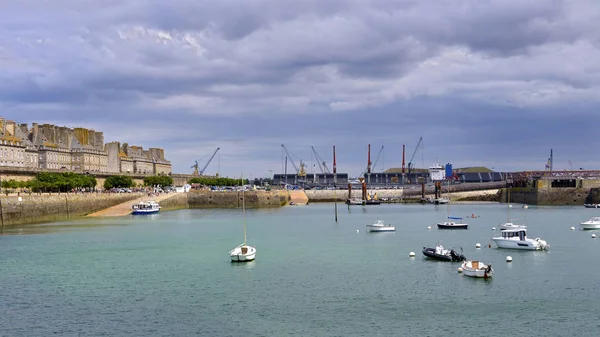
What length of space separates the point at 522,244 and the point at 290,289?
31.9 metres

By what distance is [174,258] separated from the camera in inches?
2798

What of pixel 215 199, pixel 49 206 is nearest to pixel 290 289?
pixel 49 206

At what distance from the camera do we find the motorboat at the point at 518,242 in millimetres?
74562

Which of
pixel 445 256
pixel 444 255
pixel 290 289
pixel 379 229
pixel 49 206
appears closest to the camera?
pixel 290 289

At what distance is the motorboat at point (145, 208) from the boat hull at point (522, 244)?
86869 mm

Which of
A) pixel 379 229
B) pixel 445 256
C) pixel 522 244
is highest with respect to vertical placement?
pixel 379 229

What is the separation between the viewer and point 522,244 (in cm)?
7488

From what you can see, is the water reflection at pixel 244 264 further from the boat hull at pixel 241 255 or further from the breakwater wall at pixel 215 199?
the breakwater wall at pixel 215 199

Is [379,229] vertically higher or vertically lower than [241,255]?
higher

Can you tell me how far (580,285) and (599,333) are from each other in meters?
14.2

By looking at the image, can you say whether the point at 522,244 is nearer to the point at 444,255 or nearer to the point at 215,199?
the point at 444,255

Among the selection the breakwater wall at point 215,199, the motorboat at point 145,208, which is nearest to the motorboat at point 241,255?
the motorboat at point 145,208

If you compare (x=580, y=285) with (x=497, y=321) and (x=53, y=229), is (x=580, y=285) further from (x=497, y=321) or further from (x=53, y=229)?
(x=53, y=229)

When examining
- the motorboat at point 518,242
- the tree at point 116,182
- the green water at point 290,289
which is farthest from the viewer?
the tree at point 116,182
